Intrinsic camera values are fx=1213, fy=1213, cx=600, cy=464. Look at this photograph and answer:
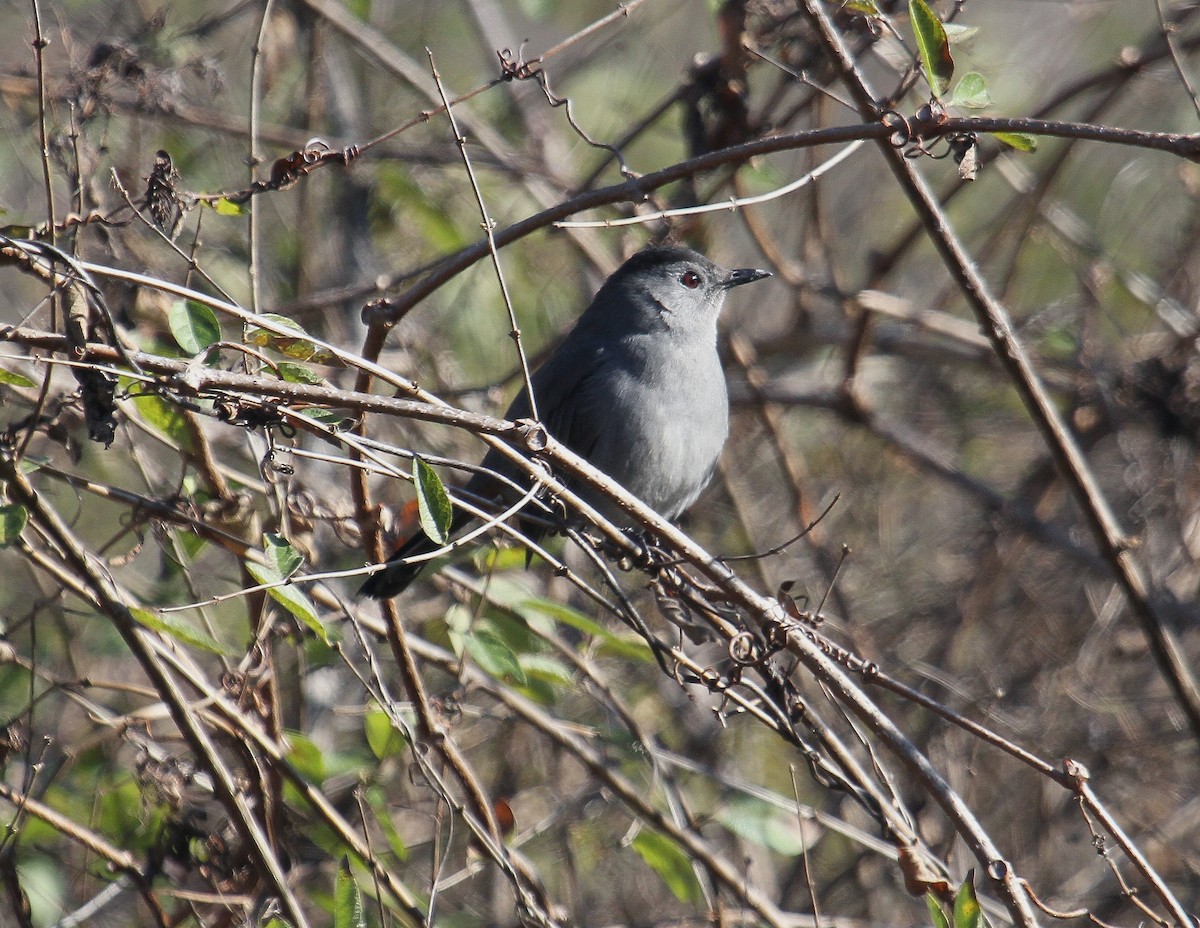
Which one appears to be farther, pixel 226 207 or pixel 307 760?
pixel 307 760

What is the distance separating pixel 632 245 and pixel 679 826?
10.3 ft

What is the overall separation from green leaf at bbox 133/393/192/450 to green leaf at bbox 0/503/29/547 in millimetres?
411

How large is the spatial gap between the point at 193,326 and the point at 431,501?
64 cm

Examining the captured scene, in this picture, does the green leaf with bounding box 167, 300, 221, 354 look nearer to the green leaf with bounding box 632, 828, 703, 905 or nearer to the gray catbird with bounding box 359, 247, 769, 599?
the gray catbird with bounding box 359, 247, 769, 599

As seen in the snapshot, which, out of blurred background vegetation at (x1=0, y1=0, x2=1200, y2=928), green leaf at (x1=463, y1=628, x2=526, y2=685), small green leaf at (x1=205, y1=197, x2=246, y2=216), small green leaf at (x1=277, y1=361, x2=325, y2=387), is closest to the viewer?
small green leaf at (x1=277, y1=361, x2=325, y2=387)

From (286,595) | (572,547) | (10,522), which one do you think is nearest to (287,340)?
(286,595)

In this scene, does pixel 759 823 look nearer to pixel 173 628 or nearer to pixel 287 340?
pixel 173 628

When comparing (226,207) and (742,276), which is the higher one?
(742,276)


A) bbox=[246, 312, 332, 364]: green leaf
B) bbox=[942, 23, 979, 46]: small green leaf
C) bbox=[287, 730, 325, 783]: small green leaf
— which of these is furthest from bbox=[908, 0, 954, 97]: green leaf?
bbox=[287, 730, 325, 783]: small green leaf

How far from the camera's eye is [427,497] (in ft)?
8.53

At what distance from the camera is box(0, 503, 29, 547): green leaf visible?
9.24ft

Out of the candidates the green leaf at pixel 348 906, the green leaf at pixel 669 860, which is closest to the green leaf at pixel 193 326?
the green leaf at pixel 348 906

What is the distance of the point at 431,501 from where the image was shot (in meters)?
2.60

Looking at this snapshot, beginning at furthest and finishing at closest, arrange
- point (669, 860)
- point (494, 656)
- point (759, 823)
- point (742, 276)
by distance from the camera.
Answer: point (742, 276), point (759, 823), point (669, 860), point (494, 656)
